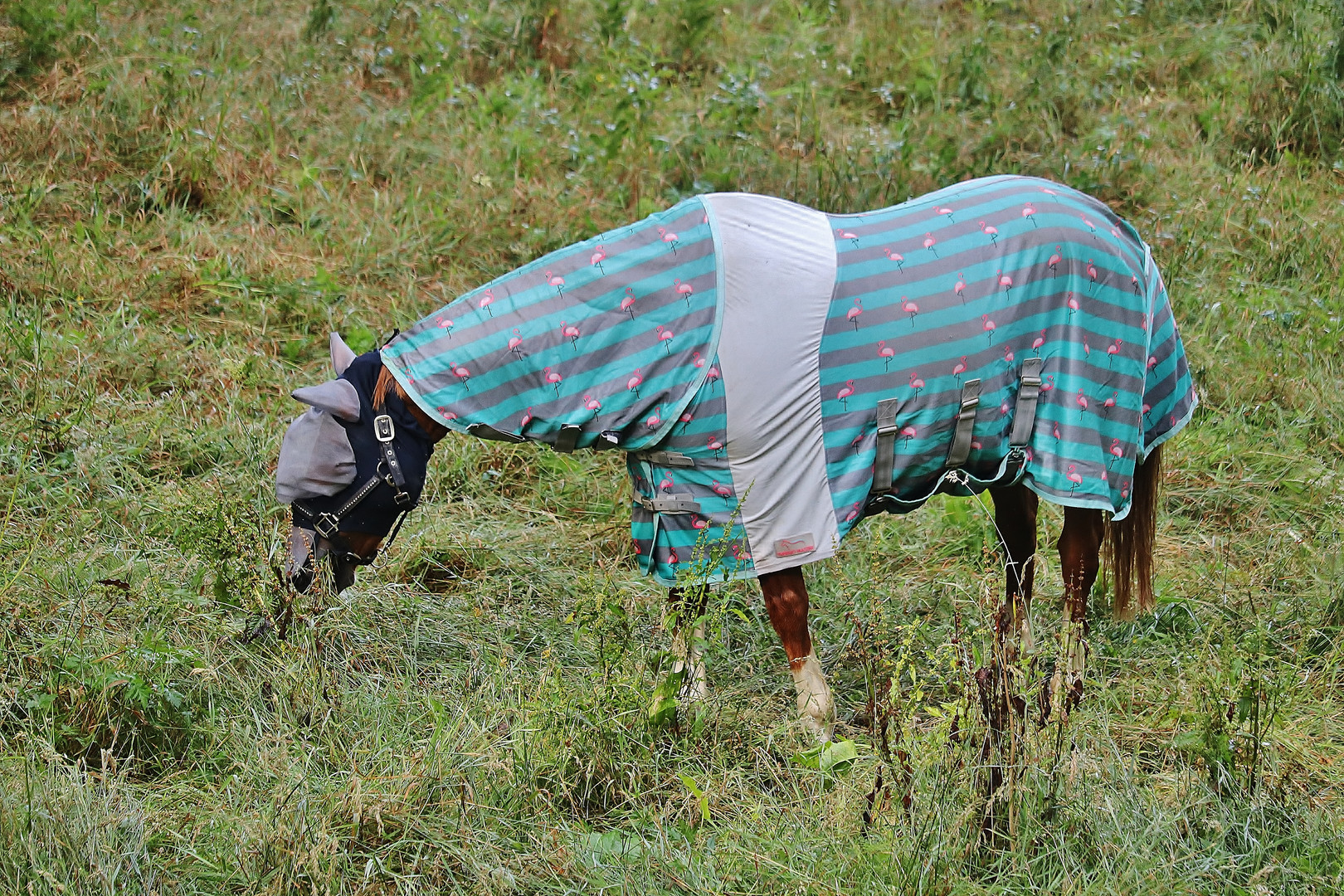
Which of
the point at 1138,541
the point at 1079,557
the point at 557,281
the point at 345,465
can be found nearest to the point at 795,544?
the point at 557,281

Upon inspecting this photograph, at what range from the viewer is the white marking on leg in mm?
3100

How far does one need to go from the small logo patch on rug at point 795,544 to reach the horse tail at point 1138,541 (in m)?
1.11

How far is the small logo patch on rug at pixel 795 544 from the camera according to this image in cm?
292

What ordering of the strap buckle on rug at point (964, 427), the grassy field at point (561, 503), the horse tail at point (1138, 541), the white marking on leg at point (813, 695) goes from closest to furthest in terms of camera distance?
the grassy field at point (561, 503)
the strap buckle on rug at point (964, 427)
the white marking on leg at point (813, 695)
the horse tail at point (1138, 541)

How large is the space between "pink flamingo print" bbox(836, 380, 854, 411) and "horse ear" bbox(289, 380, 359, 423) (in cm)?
116

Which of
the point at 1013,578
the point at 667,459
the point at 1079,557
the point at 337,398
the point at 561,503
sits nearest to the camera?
the point at 337,398

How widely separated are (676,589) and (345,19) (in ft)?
16.9

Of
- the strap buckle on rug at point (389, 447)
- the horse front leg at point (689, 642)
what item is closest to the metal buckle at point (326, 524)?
the strap buckle on rug at point (389, 447)

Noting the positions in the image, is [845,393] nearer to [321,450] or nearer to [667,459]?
[667,459]

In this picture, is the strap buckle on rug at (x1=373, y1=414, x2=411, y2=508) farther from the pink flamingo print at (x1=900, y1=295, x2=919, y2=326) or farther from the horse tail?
the horse tail

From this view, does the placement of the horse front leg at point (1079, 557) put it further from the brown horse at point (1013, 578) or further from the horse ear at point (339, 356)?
the horse ear at point (339, 356)

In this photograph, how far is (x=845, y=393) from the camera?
2.92 meters

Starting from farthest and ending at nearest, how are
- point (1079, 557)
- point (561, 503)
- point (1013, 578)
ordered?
point (561, 503)
point (1013, 578)
point (1079, 557)

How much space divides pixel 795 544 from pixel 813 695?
1.47 feet
